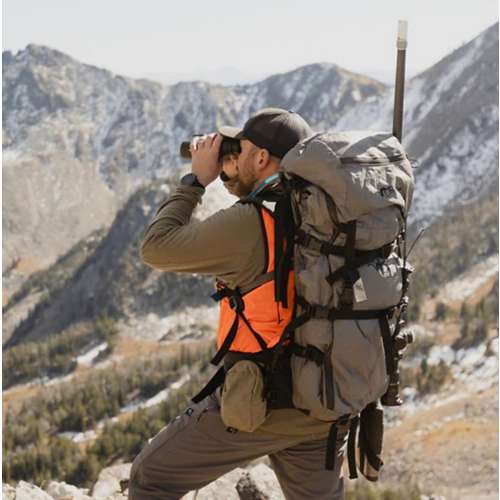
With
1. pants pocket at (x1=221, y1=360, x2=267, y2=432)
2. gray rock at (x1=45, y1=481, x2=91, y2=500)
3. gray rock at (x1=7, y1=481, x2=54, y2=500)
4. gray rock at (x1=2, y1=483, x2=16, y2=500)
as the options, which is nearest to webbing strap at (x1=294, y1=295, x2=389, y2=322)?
pants pocket at (x1=221, y1=360, x2=267, y2=432)

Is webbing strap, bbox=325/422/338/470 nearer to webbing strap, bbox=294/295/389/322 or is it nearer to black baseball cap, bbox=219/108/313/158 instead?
webbing strap, bbox=294/295/389/322

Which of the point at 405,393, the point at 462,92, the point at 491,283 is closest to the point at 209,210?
the point at 491,283

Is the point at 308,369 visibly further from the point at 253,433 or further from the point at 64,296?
the point at 64,296

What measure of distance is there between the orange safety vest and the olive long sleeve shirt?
0.05 metres

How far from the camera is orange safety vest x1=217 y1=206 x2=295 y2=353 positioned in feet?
13.2

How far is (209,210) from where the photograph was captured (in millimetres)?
80250

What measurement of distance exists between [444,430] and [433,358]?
1621 cm

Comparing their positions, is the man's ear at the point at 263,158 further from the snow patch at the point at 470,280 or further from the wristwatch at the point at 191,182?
the snow patch at the point at 470,280

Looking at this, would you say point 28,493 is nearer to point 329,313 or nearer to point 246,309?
point 246,309

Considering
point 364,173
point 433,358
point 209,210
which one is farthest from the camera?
point 209,210

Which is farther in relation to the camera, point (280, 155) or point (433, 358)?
point (433, 358)

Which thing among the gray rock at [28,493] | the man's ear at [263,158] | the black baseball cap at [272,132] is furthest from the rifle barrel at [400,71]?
the gray rock at [28,493]

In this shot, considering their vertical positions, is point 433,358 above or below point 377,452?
below

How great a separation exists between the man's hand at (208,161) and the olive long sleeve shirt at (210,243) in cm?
18
